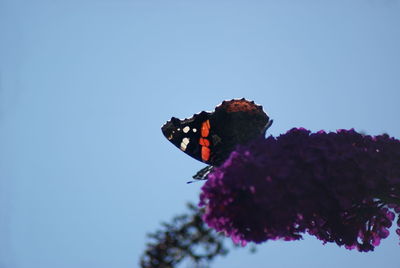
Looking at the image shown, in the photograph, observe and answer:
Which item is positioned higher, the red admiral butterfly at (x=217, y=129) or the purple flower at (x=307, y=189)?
the red admiral butterfly at (x=217, y=129)

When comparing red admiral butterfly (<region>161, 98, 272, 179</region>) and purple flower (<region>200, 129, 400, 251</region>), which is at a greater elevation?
red admiral butterfly (<region>161, 98, 272, 179</region>)

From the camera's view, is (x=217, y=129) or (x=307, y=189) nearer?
(x=307, y=189)

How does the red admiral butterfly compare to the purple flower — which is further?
the red admiral butterfly

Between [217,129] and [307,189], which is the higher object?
[217,129]

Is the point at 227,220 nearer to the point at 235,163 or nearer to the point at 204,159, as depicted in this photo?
the point at 235,163

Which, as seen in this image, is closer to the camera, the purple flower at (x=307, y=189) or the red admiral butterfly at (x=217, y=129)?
the purple flower at (x=307, y=189)
